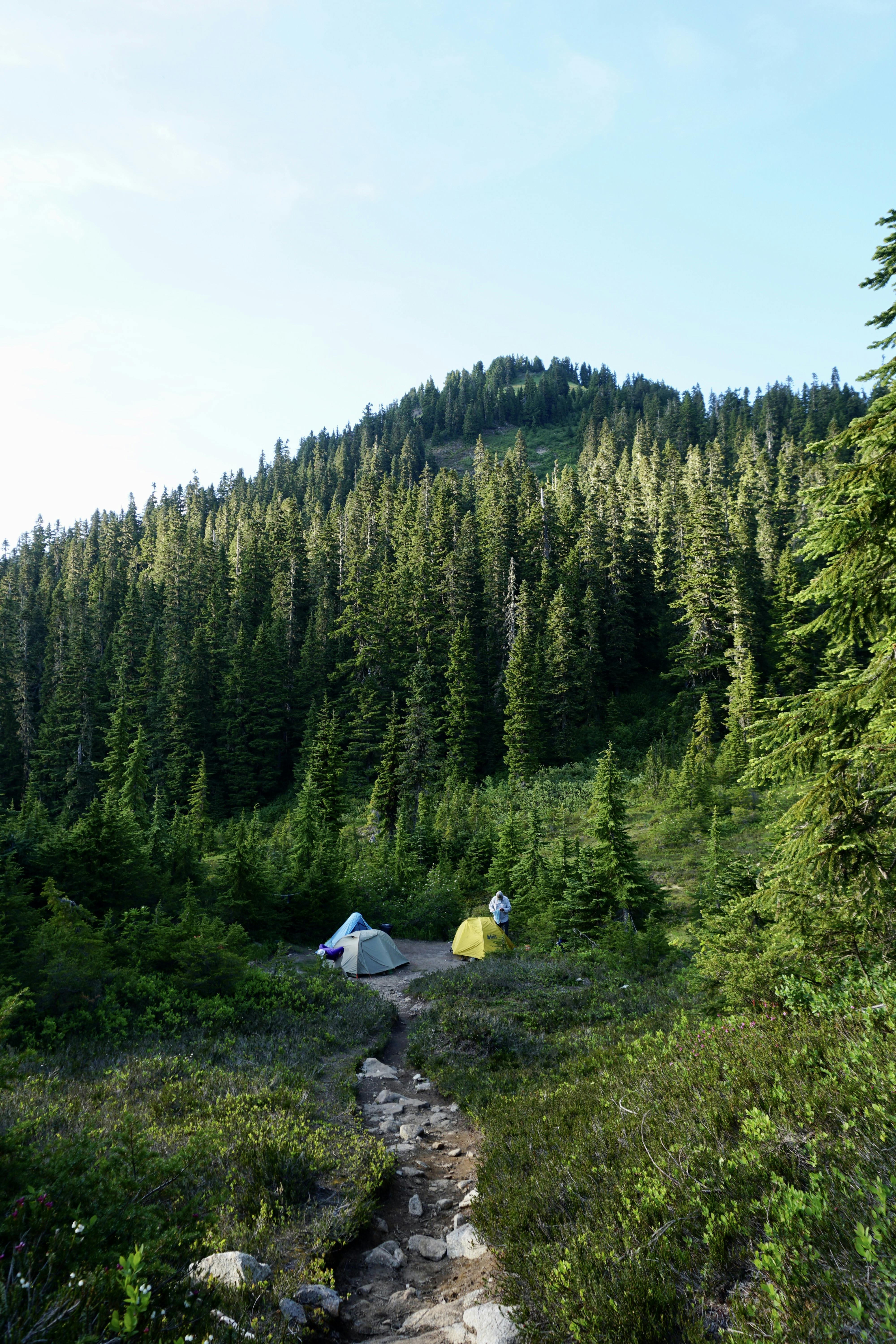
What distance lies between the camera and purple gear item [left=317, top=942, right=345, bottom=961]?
17766 millimetres

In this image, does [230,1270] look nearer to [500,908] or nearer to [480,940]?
[480,940]

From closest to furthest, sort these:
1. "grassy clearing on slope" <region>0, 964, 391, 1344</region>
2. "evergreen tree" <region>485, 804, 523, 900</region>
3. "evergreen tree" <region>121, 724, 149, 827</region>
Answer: "grassy clearing on slope" <region>0, 964, 391, 1344</region> < "evergreen tree" <region>485, 804, 523, 900</region> < "evergreen tree" <region>121, 724, 149, 827</region>

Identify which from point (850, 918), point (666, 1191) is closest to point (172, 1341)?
point (666, 1191)

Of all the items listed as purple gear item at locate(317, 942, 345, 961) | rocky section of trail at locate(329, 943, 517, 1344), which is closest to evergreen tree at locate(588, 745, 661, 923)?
purple gear item at locate(317, 942, 345, 961)

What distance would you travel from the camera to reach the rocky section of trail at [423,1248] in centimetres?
423

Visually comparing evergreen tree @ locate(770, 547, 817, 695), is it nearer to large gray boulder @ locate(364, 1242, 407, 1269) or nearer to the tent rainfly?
the tent rainfly

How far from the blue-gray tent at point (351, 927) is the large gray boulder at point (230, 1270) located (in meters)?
Answer: 14.6

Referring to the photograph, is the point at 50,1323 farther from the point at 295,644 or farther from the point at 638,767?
the point at 295,644

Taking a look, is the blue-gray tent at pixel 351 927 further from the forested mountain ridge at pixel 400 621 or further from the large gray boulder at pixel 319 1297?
the forested mountain ridge at pixel 400 621

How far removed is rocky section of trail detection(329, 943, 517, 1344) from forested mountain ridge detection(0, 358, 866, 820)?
93.5 ft

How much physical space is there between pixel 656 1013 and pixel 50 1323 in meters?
8.37

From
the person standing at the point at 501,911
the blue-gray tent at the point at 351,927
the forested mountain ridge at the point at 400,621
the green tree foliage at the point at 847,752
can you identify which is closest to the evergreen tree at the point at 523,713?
the forested mountain ridge at the point at 400,621

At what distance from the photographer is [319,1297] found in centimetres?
444

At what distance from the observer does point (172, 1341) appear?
3.16 metres
